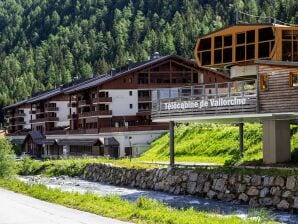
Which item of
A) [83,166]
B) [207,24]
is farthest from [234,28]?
[207,24]

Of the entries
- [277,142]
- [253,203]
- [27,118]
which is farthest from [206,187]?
[27,118]

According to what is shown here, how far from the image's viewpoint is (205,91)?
3884cm

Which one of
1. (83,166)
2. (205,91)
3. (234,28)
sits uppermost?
(234,28)

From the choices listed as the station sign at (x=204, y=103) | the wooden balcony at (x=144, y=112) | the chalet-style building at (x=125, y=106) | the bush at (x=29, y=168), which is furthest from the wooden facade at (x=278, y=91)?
the wooden balcony at (x=144, y=112)

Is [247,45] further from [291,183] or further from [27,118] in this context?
[27,118]

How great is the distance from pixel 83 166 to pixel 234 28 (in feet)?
80.4

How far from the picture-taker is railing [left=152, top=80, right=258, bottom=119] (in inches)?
1367

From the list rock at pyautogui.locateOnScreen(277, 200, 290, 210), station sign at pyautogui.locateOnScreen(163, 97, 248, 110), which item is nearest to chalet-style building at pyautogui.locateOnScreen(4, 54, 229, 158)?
station sign at pyautogui.locateOnScreen(163, 97, 248, 110)

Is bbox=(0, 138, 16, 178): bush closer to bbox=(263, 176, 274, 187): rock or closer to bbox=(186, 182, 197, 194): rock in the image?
bbox=(186, 182, 197, 194): rock

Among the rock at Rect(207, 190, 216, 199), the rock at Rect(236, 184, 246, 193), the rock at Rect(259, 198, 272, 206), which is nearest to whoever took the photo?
the rock at Rect(259, 198, 272, 206)

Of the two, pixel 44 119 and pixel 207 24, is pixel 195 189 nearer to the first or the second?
pixel 44 119

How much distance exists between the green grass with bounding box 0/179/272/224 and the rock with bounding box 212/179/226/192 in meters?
8.68

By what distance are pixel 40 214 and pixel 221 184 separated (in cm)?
1398

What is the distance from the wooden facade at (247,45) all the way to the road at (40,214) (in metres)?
19.9
